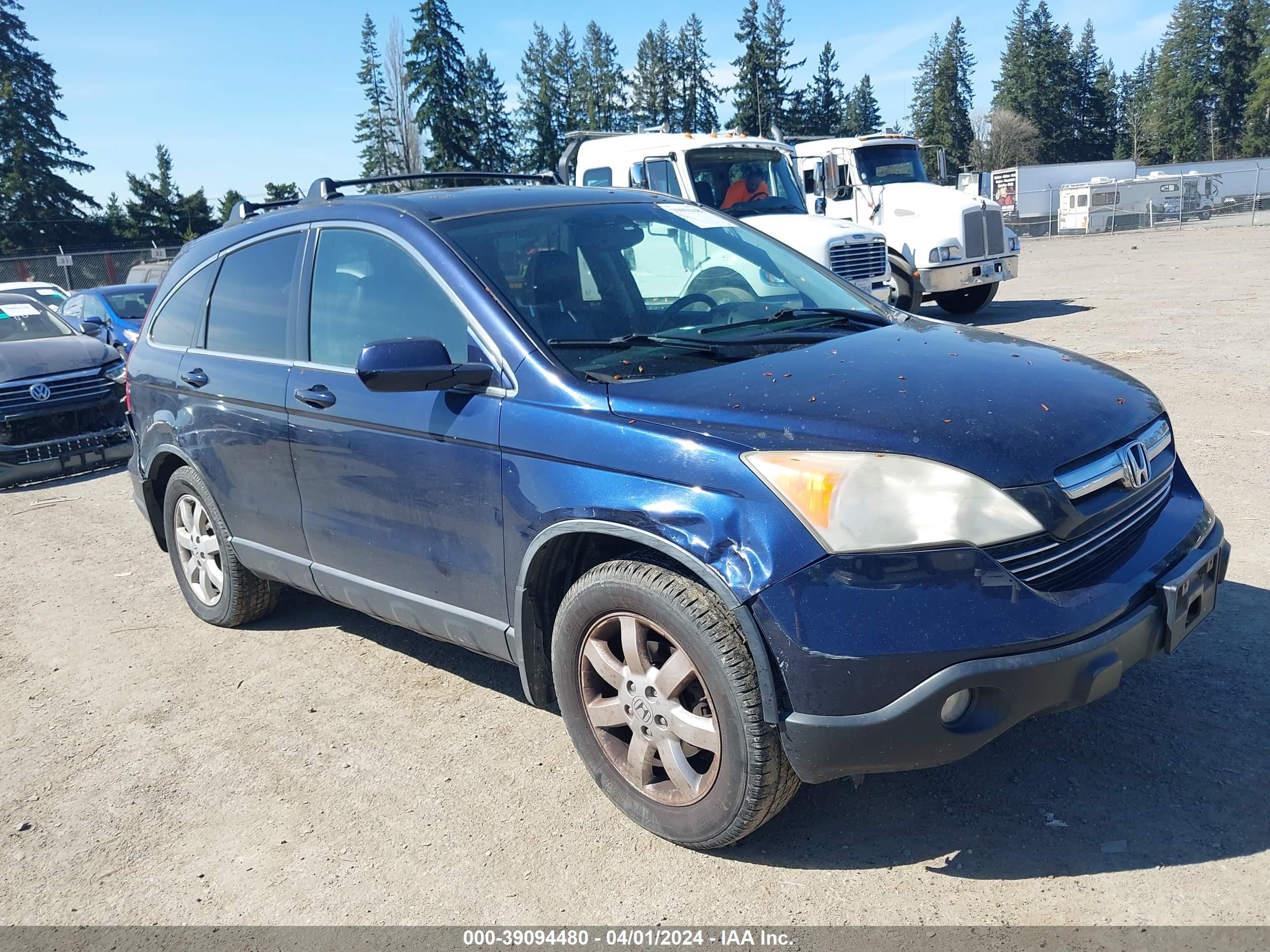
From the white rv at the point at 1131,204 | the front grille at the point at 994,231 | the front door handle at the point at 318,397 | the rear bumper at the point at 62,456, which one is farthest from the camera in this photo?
the white rv at the point at 1131,204

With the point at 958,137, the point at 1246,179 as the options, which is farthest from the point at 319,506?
the point at 958,137

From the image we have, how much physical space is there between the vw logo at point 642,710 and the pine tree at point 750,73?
90.5 meters

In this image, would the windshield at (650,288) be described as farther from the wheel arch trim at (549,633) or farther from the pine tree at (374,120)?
the pine tree at (374,120)

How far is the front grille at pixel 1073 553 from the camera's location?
2609 millimetres

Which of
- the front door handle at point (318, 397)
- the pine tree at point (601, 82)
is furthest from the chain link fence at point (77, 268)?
the pine tree at point (601, 82)

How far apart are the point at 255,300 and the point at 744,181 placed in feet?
32.5

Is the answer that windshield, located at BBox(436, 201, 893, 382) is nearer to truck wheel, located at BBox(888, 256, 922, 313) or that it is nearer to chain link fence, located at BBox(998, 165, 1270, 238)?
truck wheel, located at BBox(888, 256, 922, 313)

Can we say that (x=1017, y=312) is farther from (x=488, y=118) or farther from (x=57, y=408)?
(x=488, y=118)

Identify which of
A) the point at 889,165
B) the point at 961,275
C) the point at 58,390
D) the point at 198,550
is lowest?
the point at 198,550

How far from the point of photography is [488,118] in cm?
8044

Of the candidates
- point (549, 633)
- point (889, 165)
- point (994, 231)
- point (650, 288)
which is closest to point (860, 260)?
point (994, 231)

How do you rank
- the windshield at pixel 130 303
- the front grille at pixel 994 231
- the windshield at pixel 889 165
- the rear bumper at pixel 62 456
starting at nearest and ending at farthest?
1. the rear bumper at pixel 62 456
2. the windshield at pixel 130 303
3. the front grille at pixel 994 231
4. the windshield at pixel 889 165

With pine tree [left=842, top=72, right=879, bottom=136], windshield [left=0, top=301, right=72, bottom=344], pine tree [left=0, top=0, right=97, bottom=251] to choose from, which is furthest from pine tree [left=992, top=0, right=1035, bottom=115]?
windshield [left=0, top=301, right=72, bottom=344]

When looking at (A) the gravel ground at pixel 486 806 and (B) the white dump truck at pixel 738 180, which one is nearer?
(A) the gravel ground at pixel 486 806
